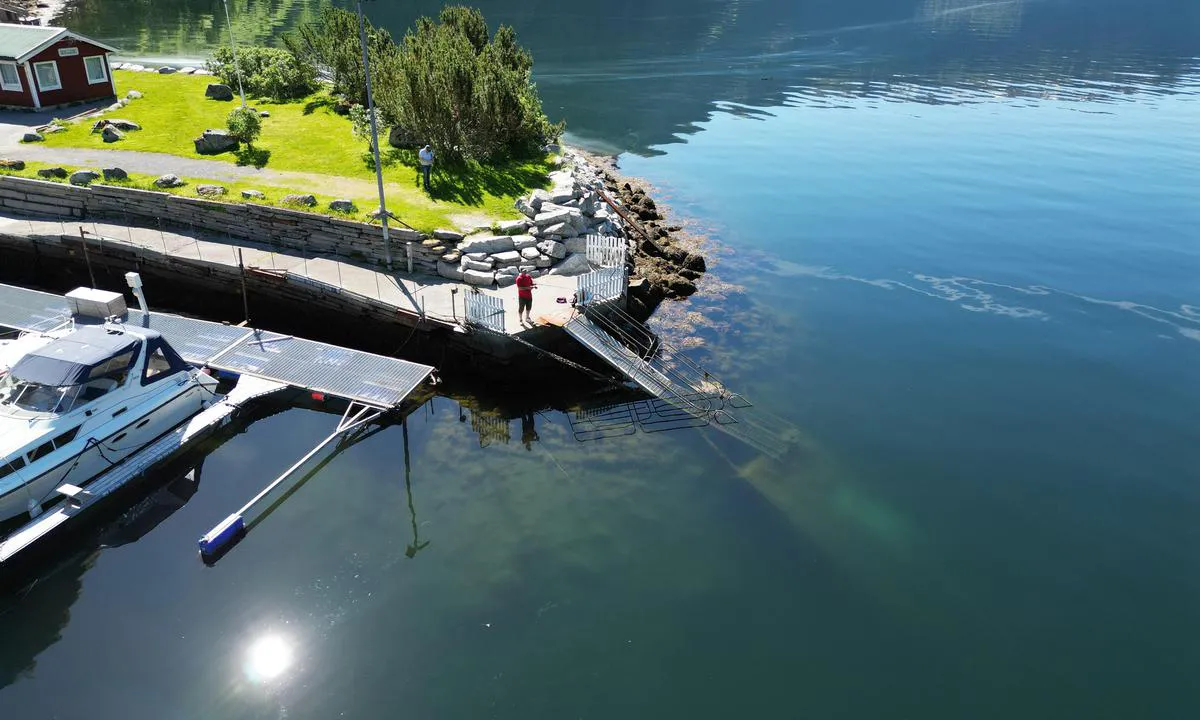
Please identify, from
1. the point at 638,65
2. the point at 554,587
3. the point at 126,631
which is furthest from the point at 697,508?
the point at 638,65

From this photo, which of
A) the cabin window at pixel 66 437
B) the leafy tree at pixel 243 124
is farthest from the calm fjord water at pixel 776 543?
the leafy tree at pixel 243 124

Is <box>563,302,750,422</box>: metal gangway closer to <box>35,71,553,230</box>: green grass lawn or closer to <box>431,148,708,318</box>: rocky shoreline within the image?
<box>431,148,708,318</box>: rocky shoreline

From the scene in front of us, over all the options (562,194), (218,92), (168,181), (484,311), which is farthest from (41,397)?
(218,92)

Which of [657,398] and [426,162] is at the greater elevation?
[426,162]

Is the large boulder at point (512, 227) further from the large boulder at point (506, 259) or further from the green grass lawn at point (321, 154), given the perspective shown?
the large boulder at point (506, 259)

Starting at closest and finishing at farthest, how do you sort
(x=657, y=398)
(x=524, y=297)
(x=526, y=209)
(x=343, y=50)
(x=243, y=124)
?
(x=657, y=398), (x=524, y=297), (x=526, y=209), (x=243, y=124), (x=343, y=50)

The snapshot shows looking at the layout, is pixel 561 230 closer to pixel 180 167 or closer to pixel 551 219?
pixel 551 219

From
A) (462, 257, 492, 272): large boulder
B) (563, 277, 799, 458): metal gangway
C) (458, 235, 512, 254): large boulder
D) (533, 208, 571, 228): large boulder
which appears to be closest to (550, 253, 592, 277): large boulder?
(533, 208, 571, 228): large boulder
